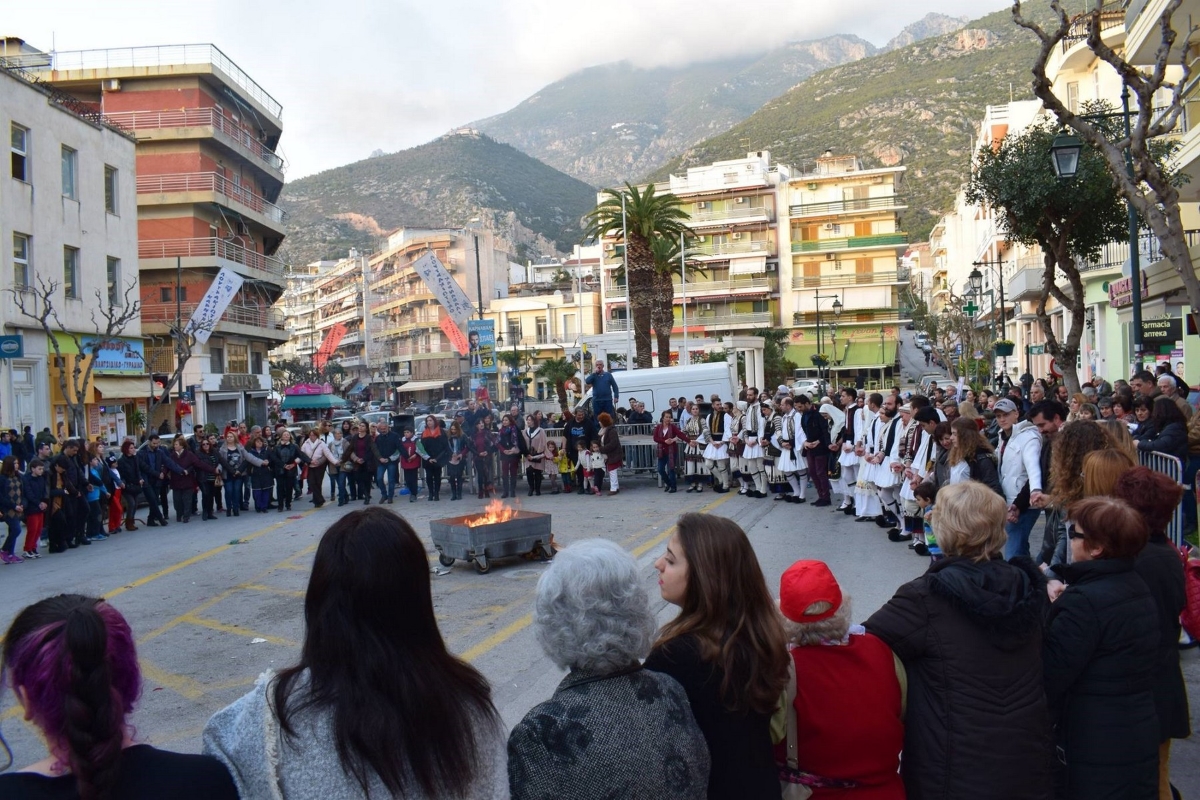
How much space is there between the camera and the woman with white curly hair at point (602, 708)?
2510mm

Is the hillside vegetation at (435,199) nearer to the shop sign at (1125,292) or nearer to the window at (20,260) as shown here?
the window at (20,260)

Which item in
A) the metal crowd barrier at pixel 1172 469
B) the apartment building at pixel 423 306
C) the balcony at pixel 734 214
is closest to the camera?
the metal crowd barrier at pixel 1172 469

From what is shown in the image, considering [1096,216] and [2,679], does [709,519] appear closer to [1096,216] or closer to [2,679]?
[2,679]

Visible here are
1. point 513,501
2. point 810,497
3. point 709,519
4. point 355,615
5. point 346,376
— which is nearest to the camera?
point 355,615

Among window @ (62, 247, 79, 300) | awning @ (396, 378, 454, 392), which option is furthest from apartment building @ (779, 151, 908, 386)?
window @ (62, 247, 79, 300)

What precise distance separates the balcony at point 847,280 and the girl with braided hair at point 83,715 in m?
72.1

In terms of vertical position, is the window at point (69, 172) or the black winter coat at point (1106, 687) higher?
the window at point (69, 172)

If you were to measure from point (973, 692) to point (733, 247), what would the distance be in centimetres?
7177

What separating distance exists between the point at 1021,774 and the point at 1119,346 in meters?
31.3

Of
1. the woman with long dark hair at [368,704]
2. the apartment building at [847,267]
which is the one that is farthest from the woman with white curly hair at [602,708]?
the apartment building at [847,267]

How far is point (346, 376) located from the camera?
113 m

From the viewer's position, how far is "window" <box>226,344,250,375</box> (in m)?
46.5

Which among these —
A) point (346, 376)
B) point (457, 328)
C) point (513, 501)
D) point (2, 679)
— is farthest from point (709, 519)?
point (346, 376)

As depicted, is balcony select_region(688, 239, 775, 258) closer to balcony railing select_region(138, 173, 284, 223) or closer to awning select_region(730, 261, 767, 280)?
awning select_region(730, 261, 767, 280)
